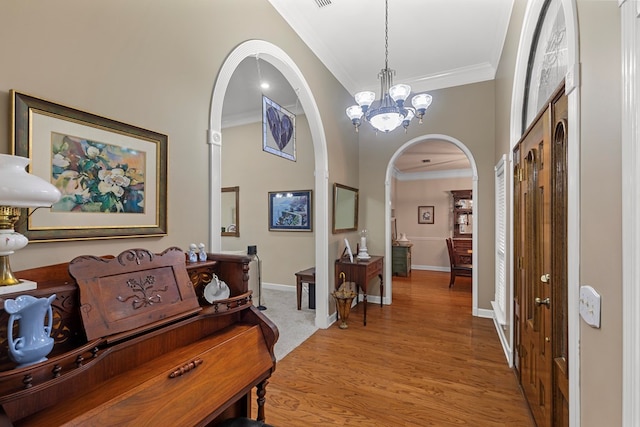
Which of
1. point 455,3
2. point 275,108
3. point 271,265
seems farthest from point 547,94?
point 271,265

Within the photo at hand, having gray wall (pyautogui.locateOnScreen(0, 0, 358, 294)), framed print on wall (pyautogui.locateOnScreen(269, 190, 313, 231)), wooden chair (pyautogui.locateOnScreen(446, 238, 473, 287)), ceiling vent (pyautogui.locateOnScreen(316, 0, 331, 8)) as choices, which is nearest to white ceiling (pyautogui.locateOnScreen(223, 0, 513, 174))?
ceiling vent (pyautogui.locateOnScreen(316, 0, 331, 8))

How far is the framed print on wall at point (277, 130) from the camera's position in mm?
2748

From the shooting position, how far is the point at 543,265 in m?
1.80

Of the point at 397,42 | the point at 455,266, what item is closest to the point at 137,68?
the point at 397,42

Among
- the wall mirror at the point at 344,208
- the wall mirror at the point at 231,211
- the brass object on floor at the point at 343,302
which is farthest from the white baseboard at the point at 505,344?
the wall mirror at the point at 231,211

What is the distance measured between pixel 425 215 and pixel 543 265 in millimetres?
6811

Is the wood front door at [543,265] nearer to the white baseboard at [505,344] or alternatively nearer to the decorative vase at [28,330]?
the white baseboard at [505,344]

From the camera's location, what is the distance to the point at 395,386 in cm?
247

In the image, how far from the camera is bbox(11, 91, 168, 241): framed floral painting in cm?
123

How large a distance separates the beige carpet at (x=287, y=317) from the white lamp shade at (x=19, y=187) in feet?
8.40

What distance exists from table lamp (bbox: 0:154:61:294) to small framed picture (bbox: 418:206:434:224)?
8.38 meters

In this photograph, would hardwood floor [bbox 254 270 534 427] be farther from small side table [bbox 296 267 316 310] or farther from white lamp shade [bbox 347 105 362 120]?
white lamp shade [bbox 347 105 362 120]

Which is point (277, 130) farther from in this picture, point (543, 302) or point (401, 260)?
point (401, 260)

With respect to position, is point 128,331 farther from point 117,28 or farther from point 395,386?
point 395,386
